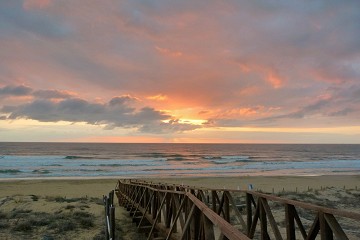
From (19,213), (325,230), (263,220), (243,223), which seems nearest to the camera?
(325,230)

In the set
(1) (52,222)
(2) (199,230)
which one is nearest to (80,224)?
(1) (52,222)

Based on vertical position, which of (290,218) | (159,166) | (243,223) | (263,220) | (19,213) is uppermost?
(290,218)

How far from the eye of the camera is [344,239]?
4.34m

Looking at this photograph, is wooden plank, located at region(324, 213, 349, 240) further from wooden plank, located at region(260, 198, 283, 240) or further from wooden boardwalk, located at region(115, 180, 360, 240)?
wooden plank, located at region(260, 198, 283, 240)

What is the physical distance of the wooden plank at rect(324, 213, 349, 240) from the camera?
4.38m

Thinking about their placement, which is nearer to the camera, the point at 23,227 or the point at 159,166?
the point at 23,227

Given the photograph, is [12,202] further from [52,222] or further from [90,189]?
[90,189]

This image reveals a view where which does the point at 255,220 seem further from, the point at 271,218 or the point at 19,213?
the point at 19,213

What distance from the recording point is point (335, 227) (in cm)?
450

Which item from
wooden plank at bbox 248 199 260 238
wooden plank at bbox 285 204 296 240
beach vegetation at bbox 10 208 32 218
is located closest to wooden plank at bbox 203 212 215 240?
wooden plank at bbox 285 204 296 240

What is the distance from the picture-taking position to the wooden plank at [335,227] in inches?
172

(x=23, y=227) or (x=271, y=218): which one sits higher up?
(x=271, y=218)

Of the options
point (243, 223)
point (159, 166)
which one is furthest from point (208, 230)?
point (159, 166)

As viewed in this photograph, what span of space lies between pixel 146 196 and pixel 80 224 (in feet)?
10.2
